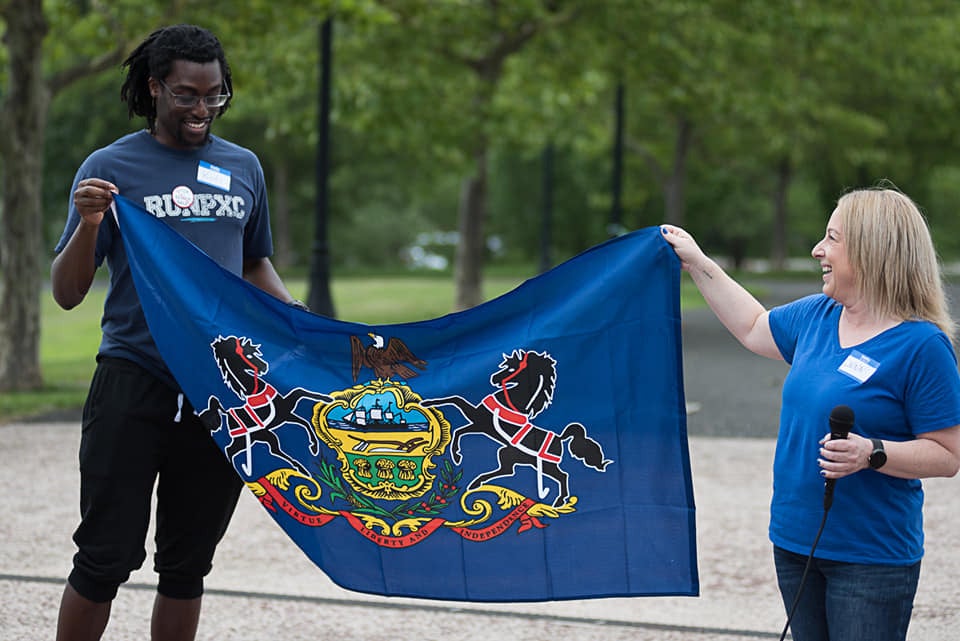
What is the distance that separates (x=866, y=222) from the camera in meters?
3.11

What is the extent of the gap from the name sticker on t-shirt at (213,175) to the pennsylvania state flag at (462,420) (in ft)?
0.63

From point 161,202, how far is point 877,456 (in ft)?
6.75

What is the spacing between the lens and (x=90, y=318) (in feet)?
92.4

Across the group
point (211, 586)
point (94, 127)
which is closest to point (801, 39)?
point (211, 586)

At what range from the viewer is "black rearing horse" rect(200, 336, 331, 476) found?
379 centimetres

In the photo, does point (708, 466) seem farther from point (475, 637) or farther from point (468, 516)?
point (468, 516)

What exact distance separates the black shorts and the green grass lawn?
7.27 meters

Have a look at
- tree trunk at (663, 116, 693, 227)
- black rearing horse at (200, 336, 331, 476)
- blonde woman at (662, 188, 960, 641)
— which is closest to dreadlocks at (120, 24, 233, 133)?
black rearing horse at (200, 336, 331, 476)

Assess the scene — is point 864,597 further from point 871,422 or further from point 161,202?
point 161,202

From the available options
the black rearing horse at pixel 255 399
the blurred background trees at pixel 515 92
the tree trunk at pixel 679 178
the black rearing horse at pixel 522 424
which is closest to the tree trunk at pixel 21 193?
the blurred background trees at pixel 515 92

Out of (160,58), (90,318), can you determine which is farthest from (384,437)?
(90,318)

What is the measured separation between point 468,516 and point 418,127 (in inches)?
639

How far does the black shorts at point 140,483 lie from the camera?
362 centimetres

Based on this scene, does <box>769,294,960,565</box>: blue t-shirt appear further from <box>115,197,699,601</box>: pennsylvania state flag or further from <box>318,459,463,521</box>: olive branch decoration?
<box>318,459,463,521</box>: olive branch decoration
